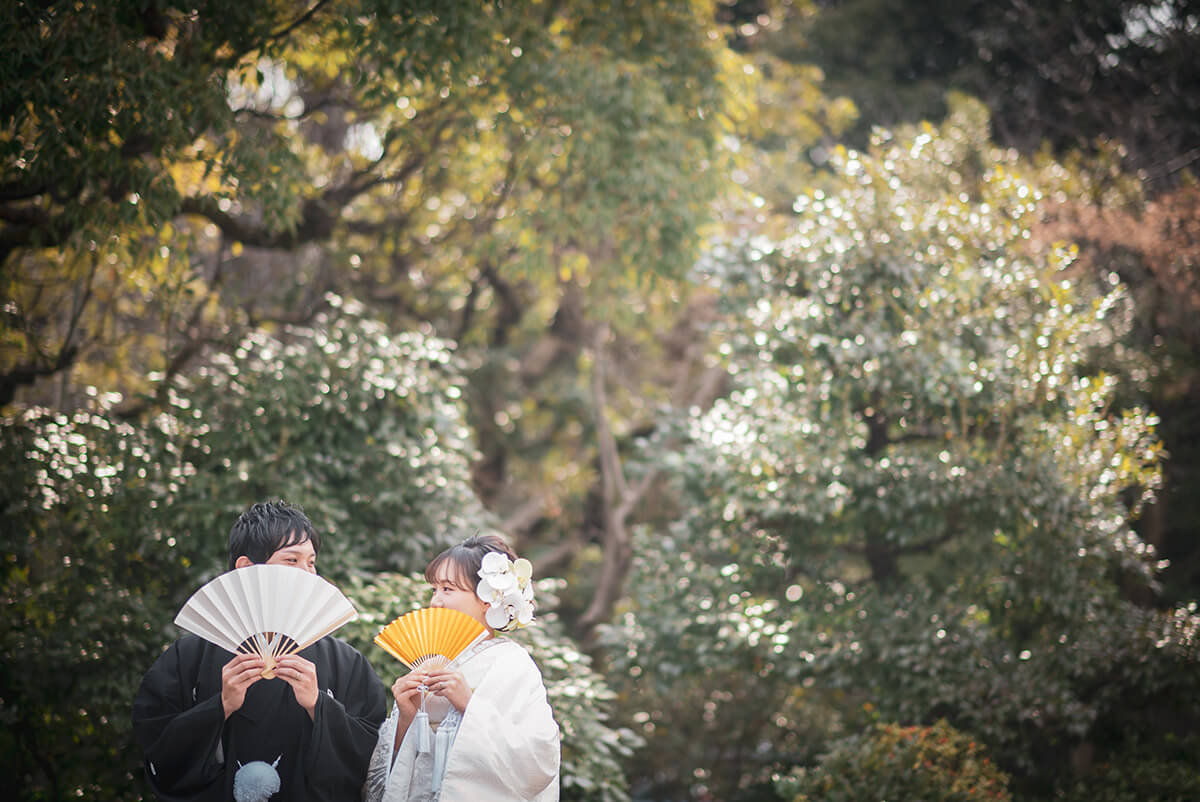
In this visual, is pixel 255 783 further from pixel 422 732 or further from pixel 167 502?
pixel 167 502

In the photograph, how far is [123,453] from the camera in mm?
4617

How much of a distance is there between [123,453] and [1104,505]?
15.7ft

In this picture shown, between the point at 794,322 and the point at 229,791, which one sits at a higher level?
the point at 794,322

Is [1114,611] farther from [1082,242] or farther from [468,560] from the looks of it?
[468,560]

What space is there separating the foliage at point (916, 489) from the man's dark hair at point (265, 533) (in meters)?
3.09

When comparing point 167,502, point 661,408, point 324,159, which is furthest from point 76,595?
point 324,159

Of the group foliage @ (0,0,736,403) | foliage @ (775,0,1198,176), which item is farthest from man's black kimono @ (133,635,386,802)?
foliage @ (775,0,1198,176)

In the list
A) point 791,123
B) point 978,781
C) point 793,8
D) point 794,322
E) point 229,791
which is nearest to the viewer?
point 229,791

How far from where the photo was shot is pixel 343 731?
8.27 ft

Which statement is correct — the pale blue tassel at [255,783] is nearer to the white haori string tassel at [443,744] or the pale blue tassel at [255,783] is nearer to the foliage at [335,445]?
the white haori string tassel at [443,744]

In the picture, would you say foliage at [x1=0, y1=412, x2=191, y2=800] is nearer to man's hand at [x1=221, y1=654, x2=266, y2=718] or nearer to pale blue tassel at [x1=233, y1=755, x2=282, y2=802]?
pale blue tassel at [x1=233, y1=755, x2=282, y2=802]

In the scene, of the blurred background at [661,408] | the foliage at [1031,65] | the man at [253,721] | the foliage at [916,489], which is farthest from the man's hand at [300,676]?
the foliage at [1031,65]

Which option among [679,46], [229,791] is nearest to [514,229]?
[679,46]

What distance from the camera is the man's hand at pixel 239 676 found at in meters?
2.31
